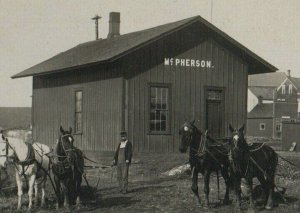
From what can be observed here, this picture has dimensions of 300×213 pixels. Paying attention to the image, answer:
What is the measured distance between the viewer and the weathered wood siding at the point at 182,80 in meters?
22.6

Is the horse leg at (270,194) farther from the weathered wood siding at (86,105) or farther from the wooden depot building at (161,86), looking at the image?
the weathered wood siding at (86,105)

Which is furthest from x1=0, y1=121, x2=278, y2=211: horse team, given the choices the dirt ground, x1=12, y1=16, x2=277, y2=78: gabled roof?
x1=12, y1=16, x2=277, y2=78: gabled roof

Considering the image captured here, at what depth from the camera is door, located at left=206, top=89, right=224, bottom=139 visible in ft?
79.6

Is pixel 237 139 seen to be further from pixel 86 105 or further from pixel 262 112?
pixel 262 112

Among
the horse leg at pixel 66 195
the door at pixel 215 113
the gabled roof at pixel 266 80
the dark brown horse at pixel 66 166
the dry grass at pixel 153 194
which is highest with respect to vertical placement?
the gabled roof at pixel 266 80

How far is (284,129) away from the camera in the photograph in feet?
123

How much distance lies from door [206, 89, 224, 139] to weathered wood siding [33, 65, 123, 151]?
435cm

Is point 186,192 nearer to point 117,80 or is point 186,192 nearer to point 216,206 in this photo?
point 216,206

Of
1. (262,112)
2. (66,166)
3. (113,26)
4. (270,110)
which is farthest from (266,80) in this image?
(66,166)

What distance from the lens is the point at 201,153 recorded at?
12625mm

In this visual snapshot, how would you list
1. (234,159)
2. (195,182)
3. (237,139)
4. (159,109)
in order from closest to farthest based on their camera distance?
(237,139), (234,159), (195,182), (159,109)

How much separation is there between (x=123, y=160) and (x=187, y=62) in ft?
29.5

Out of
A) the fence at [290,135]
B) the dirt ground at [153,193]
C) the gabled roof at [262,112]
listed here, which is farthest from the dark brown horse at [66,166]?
the gabled roof at [262,112]

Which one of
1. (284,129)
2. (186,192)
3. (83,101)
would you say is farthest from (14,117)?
(186,192)
